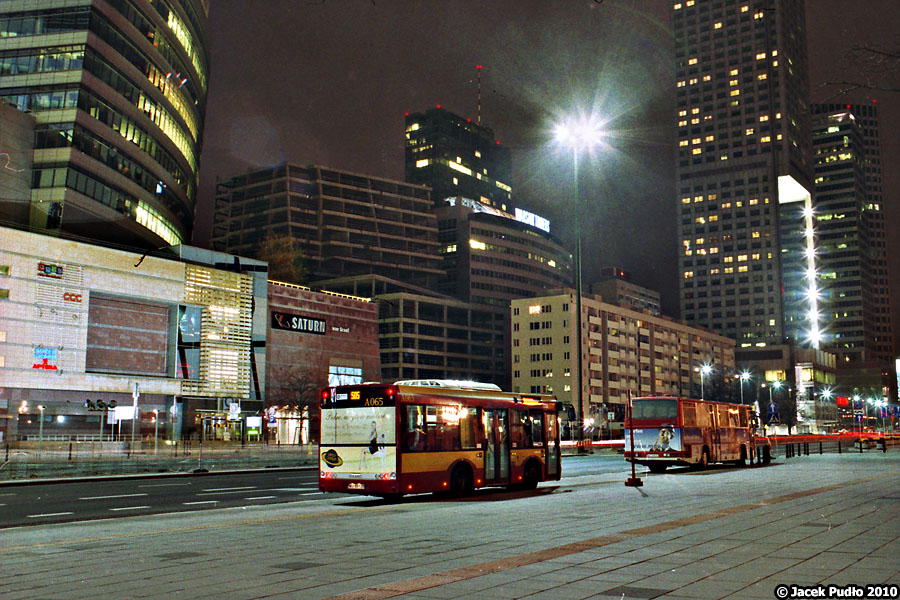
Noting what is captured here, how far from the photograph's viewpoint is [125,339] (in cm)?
7856

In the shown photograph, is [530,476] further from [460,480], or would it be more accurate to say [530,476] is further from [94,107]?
[94,107]

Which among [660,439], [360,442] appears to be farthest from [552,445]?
[660,439]

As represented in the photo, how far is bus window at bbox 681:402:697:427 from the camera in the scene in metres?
35.1

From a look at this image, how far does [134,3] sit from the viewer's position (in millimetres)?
82125

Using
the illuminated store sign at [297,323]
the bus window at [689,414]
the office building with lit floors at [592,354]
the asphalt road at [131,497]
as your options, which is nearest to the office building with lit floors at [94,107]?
the illuminated store sign at [297,323]

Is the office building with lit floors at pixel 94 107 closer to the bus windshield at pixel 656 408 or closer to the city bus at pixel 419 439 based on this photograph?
Result: the bus windshield at pixel 656 408

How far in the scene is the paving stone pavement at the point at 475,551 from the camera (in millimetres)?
8328

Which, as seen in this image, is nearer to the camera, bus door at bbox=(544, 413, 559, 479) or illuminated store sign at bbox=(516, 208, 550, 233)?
bus door at bbox=(544, 413, 559, 479)

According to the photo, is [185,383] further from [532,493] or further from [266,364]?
[532,493]

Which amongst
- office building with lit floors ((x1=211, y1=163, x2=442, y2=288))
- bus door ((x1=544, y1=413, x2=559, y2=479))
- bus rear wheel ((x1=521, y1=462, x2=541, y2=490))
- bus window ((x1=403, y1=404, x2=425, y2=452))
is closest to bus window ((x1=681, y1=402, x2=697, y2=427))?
bus door ((x1=544, y1=413, x2=559, y2=479))

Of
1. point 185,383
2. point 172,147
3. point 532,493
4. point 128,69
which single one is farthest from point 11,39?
point 532,493

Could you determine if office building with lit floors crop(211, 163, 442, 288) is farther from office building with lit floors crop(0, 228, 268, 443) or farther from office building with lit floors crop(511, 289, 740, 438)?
office building with lit floors crop(0, 228, 268, 443)

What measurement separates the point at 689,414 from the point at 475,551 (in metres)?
26.6

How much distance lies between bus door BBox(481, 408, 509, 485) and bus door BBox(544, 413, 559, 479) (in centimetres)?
225
